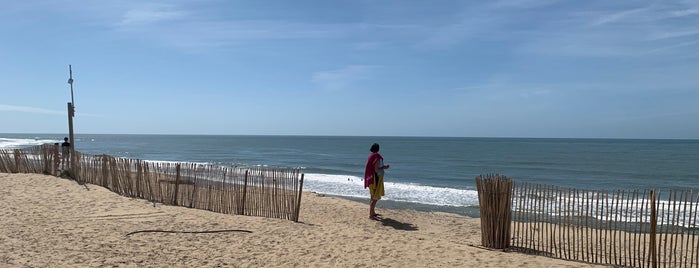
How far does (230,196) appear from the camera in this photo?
9.05 m

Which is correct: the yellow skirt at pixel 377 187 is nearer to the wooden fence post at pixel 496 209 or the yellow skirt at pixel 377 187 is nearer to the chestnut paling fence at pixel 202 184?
the chestnut paling fence at pixel 202 184

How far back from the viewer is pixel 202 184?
945cm

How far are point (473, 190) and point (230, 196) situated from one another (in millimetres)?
11640

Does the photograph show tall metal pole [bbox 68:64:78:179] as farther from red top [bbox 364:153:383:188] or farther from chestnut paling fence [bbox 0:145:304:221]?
red top [bbox 364:153:383:188]

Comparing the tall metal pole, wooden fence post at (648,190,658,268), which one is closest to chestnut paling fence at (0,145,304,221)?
A: the tall metal pole

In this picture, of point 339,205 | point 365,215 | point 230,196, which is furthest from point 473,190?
point 230,196

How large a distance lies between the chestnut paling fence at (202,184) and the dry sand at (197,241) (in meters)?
0.32

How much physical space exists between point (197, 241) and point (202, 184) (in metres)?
2.84

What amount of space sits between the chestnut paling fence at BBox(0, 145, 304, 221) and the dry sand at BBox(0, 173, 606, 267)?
323mm

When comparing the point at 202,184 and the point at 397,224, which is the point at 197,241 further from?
the point at 397,224

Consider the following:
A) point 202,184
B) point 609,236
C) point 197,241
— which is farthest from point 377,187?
point 609,236

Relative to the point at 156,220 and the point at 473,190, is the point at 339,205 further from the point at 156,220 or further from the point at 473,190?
the point at 473,190

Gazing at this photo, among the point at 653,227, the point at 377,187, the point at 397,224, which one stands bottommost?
the point at 397,224

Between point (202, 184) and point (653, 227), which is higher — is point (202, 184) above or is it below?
above
